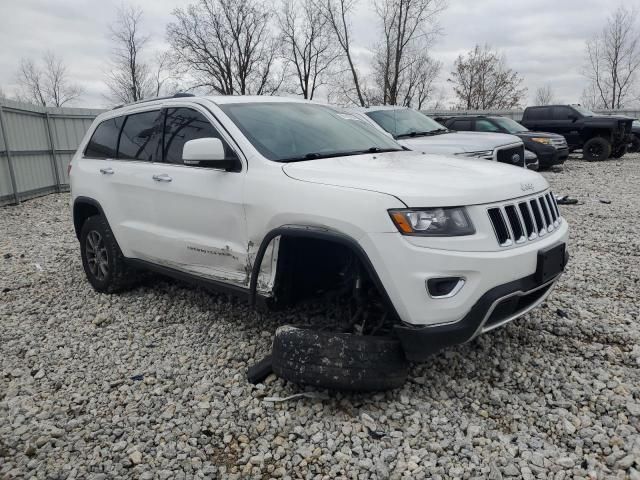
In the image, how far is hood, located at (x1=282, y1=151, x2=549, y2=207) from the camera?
8.45 ft

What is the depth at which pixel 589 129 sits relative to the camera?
55.4ft

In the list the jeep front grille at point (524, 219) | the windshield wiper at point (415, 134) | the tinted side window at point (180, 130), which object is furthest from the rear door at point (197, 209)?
the windshield wiper at point (415, 134)

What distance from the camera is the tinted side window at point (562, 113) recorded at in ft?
55.9

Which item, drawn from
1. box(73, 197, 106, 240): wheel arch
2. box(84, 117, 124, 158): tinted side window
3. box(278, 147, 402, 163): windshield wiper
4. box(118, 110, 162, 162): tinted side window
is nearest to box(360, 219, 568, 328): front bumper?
box(278, 147, 402, 163): windshield wiper

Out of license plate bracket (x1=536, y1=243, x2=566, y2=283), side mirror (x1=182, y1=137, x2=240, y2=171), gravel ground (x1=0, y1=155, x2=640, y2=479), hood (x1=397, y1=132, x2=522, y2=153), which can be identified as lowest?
gravel ground (x1=0, y1=155, x2=640, y2=479)

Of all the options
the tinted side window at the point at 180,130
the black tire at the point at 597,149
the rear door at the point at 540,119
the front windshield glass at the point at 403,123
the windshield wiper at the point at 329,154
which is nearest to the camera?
the windshield wiper at the point at 329,154

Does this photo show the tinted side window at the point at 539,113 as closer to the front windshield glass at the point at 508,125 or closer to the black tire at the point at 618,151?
the black tire at the point at 618,151

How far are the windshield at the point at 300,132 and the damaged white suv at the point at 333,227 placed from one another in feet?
0.05

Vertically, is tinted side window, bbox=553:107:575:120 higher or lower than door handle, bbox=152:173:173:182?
higher

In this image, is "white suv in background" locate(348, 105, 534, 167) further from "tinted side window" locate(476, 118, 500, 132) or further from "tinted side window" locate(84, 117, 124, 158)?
"tinted side window" locate(476, 118, 500, 132)

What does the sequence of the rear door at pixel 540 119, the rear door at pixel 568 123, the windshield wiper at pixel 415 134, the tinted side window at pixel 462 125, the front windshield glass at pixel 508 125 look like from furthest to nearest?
the rear door at pixel 540 119 → the rear door at pixel 568 123 → the front windshield glass at pixel 508 125 → the tinted side window at pixel 462 125 → the windshield wiper at pixel 415 134

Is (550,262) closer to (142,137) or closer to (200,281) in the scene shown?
(200,281)

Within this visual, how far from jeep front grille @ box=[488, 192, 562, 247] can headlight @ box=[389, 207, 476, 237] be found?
0.70 ft

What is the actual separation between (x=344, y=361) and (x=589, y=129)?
17118 mm
